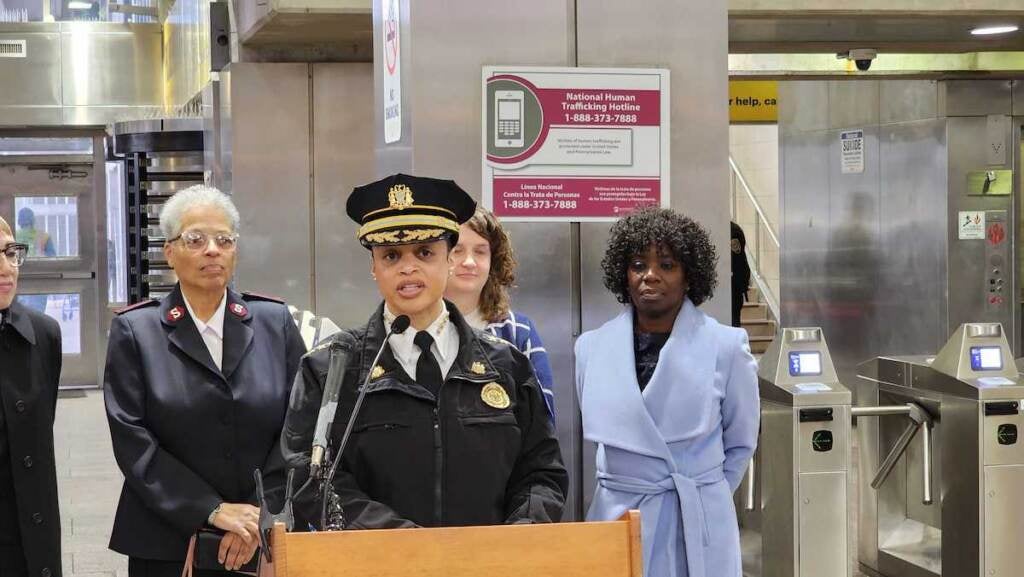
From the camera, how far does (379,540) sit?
7.40ft

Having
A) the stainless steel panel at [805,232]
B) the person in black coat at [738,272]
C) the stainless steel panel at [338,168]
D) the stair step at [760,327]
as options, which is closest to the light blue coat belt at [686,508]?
the stainless steel panel at [338,168]

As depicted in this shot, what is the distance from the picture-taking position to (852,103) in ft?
38.3

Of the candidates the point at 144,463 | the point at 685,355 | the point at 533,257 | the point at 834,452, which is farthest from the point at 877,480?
the point at 144,463

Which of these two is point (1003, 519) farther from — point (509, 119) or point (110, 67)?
point (110, 67)

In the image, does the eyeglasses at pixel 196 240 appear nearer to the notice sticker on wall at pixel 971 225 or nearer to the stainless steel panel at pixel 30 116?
the notice sticker on wall at pixel 971 225

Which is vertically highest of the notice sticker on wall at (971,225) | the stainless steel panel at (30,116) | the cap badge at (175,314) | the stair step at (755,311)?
the stainless steel panel at (30,116)

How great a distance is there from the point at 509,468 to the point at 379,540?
21.6 inches

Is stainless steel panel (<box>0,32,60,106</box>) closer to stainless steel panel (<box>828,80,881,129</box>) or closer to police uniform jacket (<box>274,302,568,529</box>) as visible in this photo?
stainless steel panel (<box>828,80,881,129</box>)

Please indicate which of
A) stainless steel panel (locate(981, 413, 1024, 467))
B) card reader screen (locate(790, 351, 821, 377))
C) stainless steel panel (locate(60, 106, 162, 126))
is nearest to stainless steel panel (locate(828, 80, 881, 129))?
stainless steel panel (locate(981, 413, 1024, 467))

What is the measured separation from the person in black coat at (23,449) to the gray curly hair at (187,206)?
1.58ft

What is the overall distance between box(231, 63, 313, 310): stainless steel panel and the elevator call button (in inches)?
138

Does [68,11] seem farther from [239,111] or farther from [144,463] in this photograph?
[144,463]

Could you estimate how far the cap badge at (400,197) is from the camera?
2.71m

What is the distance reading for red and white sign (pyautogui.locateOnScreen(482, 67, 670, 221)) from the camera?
455 cm
